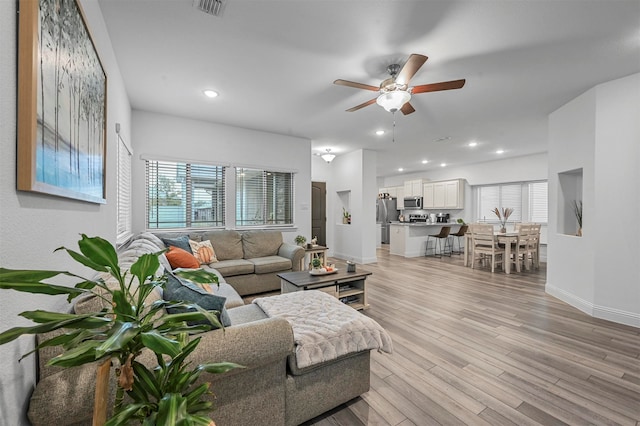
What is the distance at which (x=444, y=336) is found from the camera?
2.64m

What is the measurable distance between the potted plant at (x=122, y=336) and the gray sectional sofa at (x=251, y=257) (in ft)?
9.31

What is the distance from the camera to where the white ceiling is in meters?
1.96

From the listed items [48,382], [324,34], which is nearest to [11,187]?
[48,382]

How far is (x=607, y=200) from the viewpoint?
3053 mm

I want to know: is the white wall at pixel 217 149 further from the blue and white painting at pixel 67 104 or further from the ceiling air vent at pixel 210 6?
the ceiling air vent at pixel 210 6

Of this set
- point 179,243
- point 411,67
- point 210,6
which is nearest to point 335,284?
point 179,243

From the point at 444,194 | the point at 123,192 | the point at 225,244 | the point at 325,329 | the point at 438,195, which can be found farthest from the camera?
the point at 438,195

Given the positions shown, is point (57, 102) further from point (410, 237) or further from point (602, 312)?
point (410, 237)

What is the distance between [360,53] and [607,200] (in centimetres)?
333

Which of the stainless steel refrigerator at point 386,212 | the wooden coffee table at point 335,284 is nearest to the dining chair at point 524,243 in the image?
the wooden coffee table at point 335,284

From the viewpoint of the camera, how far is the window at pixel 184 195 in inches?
161

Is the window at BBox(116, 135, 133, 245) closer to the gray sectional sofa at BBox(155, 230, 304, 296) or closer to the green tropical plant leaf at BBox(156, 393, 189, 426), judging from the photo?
the gray sectional sofa at BBox(155, 230, 304, 296)

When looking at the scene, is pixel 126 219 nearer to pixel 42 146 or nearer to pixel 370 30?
pixel 42 146

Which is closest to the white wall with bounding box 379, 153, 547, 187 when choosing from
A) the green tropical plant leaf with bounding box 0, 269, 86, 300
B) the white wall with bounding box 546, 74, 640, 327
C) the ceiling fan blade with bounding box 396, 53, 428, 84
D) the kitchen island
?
the kitchen island
